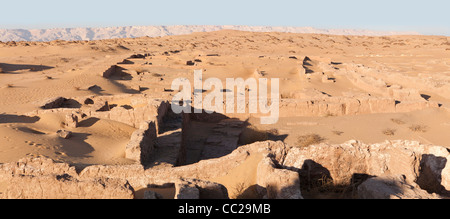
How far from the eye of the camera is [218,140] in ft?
29.0

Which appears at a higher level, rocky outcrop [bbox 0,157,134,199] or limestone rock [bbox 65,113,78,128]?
rocky outcrop [bbox 0,157,134,199]

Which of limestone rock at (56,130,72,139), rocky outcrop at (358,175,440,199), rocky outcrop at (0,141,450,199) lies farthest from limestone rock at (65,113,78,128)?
rocky outcrop at (358,175,440,199)

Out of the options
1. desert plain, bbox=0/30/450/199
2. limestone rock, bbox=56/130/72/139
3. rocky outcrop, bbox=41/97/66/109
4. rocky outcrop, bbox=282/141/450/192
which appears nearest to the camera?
desert plain, bbox=0/30/450/199

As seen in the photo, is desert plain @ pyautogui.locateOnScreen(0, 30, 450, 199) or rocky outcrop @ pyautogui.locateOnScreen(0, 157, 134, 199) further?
desert plain @ pyautogui.locateOnScreen(0, 30, 450, 199)

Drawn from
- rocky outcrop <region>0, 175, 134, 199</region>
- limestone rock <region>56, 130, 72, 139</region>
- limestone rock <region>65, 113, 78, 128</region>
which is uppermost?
rocky outcrop <region>0, 175, 134, 199</region>

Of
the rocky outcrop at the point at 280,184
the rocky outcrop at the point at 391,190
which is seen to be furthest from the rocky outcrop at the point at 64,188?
the rocky outcrop at the point at 391,190

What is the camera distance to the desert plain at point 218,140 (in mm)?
4215

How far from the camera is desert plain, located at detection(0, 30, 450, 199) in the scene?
166 inches

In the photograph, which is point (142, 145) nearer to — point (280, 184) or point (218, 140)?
point (218, 140)

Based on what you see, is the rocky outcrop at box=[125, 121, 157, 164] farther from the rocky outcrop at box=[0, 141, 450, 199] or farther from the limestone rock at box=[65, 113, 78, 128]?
the limestone rock at box=[65, 113, 78, 128]

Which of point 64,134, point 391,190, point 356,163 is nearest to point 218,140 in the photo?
point 64,134

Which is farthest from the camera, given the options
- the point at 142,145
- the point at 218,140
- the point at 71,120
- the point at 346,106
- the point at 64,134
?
the point at 346,106

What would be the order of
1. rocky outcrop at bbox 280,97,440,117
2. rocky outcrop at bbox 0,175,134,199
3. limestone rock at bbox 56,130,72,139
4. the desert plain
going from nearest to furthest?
rocky outcrop at bbox 0,175,134,199 < the desert plain < limestone rock at bbox 56,130,72,139 < rocky outcrop at bbox 280,97,440,117
